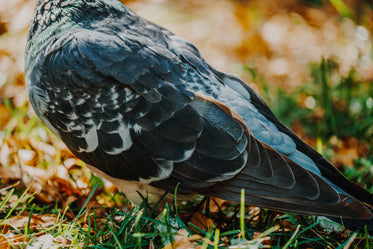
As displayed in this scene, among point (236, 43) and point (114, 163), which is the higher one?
point (236, 43)

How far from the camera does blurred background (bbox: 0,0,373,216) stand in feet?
15.9

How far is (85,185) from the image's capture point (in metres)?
4.25

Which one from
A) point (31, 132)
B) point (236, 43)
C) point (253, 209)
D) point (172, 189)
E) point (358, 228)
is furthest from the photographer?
point (236, 43)

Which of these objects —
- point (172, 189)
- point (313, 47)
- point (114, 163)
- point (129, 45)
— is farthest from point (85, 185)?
point (313, 47)

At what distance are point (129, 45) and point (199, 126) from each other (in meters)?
0.90

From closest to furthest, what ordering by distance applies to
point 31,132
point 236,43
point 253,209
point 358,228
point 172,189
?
point 358,228 → point 172,189 → point 253,209 → point 31,132 → point 236,43

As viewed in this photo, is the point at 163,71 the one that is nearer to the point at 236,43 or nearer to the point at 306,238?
the point at 306,238

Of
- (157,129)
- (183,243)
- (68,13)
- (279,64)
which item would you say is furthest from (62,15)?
(279,64)

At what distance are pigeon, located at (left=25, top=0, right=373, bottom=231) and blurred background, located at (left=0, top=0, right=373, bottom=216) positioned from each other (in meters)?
0.99

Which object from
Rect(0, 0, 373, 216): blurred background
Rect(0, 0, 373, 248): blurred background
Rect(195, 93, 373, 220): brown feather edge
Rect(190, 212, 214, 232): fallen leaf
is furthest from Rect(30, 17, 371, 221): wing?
Rect(0, 0, 373, 216): blurred background

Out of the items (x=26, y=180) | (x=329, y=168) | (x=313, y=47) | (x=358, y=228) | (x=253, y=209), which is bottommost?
(x=26, y=180)

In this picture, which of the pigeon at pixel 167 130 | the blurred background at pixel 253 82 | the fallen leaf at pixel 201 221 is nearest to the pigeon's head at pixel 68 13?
the pigeon at pixel 167 130

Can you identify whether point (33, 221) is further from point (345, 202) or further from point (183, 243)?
point (345, 202)

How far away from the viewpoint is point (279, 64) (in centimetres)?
709
